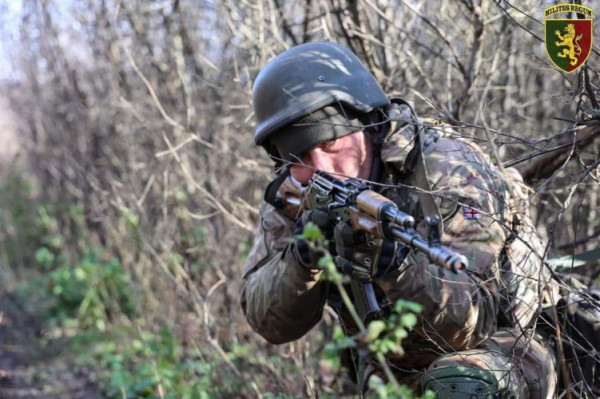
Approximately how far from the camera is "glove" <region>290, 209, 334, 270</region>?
2.52 m

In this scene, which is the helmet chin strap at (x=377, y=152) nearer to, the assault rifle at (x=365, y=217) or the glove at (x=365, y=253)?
the assault rifle at (x=365, y=217)

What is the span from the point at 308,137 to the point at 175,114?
3.22 meters

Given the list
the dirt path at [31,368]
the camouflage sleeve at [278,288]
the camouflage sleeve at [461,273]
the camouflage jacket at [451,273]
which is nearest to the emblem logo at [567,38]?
the camouflage jacket at [451,273]

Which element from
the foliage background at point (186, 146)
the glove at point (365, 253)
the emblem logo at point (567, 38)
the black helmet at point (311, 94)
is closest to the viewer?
the emblem logo at point (567, 38)

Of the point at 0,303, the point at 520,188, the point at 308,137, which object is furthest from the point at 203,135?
the point at 0,303

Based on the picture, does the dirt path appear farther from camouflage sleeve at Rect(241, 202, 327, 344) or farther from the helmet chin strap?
the helmet chin strap

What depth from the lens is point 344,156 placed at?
289cm

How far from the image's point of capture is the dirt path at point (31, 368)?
5.34 m

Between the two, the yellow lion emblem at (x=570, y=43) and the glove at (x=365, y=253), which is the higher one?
the yellow lion emblem at (x=570, y=43)

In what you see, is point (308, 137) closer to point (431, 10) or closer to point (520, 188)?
point (520, 188)

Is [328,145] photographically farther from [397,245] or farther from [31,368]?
[31,368]

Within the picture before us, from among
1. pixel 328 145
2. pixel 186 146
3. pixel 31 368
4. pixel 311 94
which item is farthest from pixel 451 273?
pixel 31 368

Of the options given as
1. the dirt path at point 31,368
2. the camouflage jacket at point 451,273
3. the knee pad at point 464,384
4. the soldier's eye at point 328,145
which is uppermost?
the soldier's eye at point 328,145

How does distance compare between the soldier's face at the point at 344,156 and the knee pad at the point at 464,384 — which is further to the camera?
the soldier's face at the point at 344,156
